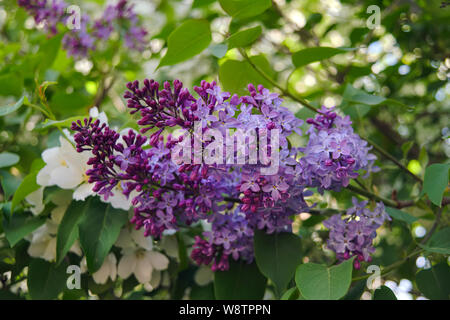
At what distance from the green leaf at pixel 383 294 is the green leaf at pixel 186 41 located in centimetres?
59

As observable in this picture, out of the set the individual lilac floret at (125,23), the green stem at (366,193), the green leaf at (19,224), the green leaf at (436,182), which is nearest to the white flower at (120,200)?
the green leaf at (19,224)

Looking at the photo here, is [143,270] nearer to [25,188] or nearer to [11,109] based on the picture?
[25,188]

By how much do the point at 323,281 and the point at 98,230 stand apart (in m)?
0.45

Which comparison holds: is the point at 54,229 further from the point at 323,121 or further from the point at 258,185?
the point at 323,121

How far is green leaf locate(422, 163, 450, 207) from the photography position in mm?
793

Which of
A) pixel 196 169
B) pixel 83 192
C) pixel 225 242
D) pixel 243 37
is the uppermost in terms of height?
pixel 243 37

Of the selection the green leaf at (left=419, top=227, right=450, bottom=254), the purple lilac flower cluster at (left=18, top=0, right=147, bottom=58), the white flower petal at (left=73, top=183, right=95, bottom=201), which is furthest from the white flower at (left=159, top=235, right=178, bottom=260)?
the purple lilac flower cluster at (left=18, top=0, right=147, bottom=58)

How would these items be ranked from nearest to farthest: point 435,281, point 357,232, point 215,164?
1. point 215,164
2. point 357,232
3. point 435,281

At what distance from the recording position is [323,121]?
2.81 ft

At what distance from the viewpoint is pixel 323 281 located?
740 mm

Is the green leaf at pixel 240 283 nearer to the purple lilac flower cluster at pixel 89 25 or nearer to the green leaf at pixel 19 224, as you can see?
the green leaf at pixel 19 224

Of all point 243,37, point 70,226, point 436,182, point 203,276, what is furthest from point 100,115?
point 436,182

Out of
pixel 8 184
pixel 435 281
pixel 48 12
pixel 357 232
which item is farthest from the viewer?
pixel 48 12

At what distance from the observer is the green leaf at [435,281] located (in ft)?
3.04
